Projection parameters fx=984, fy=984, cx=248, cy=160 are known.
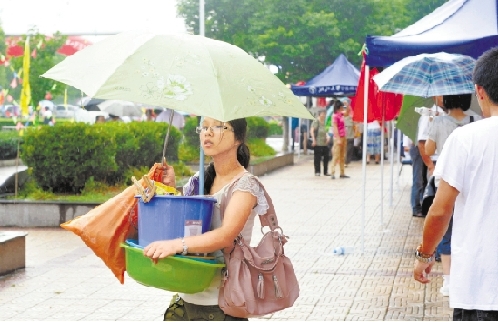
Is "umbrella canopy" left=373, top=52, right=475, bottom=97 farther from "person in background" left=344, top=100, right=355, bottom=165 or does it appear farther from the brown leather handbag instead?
"person in background" left=344, top=100, right=355, bottom=165

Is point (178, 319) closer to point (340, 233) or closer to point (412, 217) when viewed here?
point (340, 233)

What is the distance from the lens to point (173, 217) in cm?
383

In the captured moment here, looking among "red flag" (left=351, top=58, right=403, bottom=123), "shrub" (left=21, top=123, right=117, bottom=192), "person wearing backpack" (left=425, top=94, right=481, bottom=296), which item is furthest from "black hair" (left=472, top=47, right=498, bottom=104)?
"shrub" (left=21, top=123, right=117, bottom=192)

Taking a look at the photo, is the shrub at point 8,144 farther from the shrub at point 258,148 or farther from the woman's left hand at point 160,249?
the woman's left hand at point 160,249

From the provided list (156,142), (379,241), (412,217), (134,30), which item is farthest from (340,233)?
(134,30)

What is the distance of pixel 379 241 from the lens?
12.0 meters

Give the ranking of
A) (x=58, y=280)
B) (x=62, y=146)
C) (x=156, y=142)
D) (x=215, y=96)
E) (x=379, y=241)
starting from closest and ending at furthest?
(x=215, y=96) < (x=58, y=280) < (x=379, y=241) < (x=62, y=146) < (x=156, y=142)

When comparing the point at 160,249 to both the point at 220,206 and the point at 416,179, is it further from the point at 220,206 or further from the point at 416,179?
the point at 416,179

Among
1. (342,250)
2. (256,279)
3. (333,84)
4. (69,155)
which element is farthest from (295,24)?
(256,279)

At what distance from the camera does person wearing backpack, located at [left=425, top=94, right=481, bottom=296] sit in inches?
312

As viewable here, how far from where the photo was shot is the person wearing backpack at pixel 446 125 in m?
7.92

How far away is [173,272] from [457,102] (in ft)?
17.2

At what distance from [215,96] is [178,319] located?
0.96m

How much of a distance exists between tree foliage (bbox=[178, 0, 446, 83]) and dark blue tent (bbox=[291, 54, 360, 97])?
3927 millimetres
